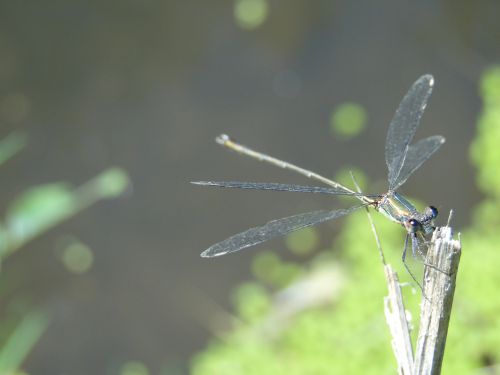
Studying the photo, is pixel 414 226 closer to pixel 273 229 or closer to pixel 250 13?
pixel 273 229

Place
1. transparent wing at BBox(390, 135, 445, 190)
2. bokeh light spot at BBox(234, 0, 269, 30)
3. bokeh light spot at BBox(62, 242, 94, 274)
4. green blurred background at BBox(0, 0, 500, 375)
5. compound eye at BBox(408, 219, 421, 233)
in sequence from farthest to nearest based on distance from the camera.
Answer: bokeh light spot at BBox(234, 0, 269, 30) → bokeh light spot at BBox(62, 242, 94, 274) → green blurred background at BBox(0, 0, 500, 375) → transparent wing at BBox(390, 135, 445, 190) → compound eye at BBox(408, 219, 421, 233)

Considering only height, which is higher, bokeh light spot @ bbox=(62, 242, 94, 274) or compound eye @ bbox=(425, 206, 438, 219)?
bokeh light spot @ bbox=(62, 242, 94, 274)

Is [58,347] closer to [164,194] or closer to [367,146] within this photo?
[164,194]

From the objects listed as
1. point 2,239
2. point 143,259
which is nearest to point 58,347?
point 143,259

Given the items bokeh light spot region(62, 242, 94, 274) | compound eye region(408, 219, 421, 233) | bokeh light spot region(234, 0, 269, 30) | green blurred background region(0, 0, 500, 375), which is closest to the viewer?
compound eye region(408, 219, 421, 233)

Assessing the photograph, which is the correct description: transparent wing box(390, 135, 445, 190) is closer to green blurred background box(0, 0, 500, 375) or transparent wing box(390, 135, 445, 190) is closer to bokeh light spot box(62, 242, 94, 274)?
green blurred background box(0, 0, 500, 375)

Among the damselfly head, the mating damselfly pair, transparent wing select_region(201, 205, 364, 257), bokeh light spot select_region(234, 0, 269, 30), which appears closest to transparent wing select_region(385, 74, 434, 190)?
the mating damselfly pair

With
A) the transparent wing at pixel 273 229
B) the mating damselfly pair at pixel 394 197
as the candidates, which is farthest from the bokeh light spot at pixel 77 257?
the transparent wing at pixel 273 229

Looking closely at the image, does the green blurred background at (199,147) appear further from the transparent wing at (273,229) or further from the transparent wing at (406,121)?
the transparent wing at (273,229)
